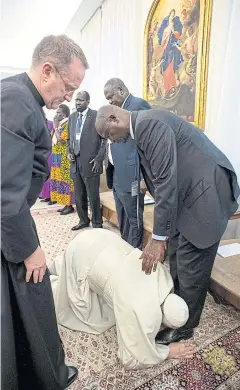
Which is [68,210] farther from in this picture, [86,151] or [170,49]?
[170,49]

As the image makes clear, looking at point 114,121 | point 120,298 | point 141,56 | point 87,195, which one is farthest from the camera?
point 141,56

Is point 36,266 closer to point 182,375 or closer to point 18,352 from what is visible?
point 18,352

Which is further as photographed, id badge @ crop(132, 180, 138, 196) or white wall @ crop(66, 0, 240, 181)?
white wall @ crop(66, 0, 240, 181)

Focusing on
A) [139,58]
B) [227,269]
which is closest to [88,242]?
[227,269]

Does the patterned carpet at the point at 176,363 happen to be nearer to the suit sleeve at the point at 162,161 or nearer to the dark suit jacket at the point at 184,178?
the dark suit jacket at the point at 184,178

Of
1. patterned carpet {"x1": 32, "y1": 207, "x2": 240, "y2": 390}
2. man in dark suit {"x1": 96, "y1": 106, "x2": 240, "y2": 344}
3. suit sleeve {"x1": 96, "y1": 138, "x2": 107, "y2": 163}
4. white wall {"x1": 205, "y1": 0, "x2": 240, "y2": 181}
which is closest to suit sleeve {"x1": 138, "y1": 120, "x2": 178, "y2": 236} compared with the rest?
man in dark suit {"x1": 96, "y1": 106, "x2": 240, "y2": 344}

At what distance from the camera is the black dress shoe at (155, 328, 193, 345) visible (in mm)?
1600

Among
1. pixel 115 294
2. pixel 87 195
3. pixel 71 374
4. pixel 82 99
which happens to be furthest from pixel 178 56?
pixel 71 374

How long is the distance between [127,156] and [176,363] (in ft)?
4.76

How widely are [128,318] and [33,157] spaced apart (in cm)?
81

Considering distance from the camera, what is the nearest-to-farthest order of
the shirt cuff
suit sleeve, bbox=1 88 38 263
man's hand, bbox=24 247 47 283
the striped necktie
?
suit sleeve, bbox=1 88 38 263
man's hand, bbox=24 247 47 283
the shirt cuff
the striped necktie

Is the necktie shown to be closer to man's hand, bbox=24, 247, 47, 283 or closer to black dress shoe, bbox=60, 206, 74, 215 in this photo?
black dress shoe, bbox=60, 206, 74, 215

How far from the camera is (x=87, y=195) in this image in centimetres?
335

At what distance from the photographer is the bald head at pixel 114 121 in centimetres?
144
